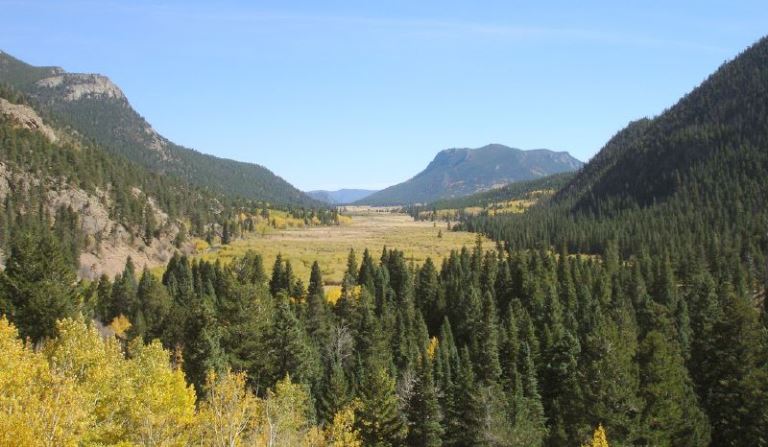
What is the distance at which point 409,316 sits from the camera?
245 feet

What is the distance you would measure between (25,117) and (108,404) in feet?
602

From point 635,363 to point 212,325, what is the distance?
31.3m

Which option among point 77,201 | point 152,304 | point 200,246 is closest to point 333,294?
point 152,304

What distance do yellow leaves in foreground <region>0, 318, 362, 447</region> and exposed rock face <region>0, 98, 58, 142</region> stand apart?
170275 mm

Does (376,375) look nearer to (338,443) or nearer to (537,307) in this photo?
(338,443)

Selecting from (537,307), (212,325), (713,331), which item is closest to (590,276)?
(537,307)

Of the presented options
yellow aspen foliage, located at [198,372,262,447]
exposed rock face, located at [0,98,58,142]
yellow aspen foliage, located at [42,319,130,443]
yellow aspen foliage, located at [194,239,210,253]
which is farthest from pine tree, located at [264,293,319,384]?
exposed rock face, located at [0,98,58,142]

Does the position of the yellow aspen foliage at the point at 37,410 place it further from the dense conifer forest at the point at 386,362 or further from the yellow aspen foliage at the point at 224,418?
the yellow aspen foliage at the point at 224,418

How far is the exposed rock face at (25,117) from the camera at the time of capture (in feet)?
559

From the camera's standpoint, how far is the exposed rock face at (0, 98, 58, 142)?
17038 centimetres

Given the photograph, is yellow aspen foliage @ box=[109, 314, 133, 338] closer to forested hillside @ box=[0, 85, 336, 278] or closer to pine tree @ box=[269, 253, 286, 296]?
pine tree @ box=[269, 253, 286, 296]

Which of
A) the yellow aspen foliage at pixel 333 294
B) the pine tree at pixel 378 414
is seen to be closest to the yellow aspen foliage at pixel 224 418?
the pine tree at pixel 378 414

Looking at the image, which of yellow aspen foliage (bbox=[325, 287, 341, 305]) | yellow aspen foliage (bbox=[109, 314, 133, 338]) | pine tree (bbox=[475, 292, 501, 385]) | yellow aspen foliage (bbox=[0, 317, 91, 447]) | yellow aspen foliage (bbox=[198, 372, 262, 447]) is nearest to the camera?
yellow aspen foliage (bbox=[0, 317, 91, 447])

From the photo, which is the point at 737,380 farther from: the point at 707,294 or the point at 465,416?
the point at 707,294
